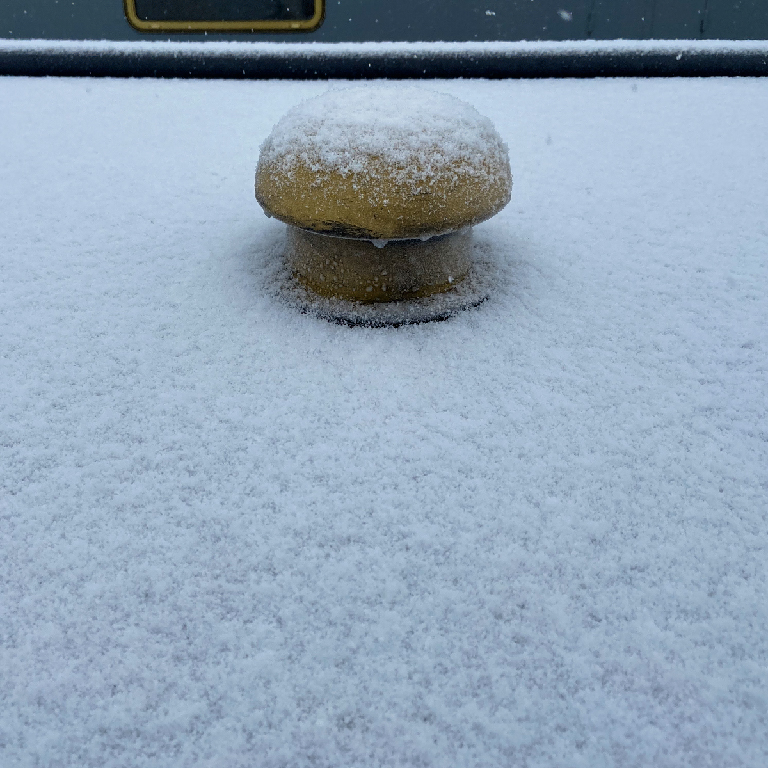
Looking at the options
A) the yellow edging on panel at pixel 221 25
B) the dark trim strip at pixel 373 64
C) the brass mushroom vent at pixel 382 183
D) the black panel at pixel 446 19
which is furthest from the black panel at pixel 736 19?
the brass mushroom vent at pixel 382 183

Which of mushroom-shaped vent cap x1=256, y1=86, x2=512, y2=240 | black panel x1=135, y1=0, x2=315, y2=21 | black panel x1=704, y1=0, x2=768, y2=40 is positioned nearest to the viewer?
mushroom-shaped vent cap x1=256, y1=86, x2=512, y2=240

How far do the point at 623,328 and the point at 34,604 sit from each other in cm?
139

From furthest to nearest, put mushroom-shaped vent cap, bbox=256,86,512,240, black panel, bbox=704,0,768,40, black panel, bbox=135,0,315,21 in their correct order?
1. black panel, bbox=704,0,768,40
2. black panel, bbox=135,0,315,21
3. mushroom-shaped vent cap, bbox=256,86,512,240

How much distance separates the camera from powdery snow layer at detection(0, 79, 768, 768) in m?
0.81

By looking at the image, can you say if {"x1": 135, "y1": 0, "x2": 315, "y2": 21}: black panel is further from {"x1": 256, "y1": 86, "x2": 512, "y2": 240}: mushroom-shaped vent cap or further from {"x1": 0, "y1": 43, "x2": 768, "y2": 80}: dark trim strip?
{"x1": 256, "y1": 86, "x2": 512, "y2": 240}: mushroom-shaped vent cap

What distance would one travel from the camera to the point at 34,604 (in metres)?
0.94

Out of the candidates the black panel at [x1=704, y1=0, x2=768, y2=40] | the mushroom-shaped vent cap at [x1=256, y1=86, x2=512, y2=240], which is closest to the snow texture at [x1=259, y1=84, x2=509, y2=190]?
the mushroom-shaped vent cap at [x1=256, y1=86, x2=512, y2=240]

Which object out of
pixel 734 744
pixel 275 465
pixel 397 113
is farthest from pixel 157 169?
pixel 734 744

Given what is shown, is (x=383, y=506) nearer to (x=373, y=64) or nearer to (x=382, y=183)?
(x=382, y=183)

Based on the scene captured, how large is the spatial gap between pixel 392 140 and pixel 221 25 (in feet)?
9.05

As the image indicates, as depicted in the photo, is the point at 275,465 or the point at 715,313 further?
the point at 715,313

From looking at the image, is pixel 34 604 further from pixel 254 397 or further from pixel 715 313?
pixel 715 313

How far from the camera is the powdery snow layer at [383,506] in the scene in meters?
0.81

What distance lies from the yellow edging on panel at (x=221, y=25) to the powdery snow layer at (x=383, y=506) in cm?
198
